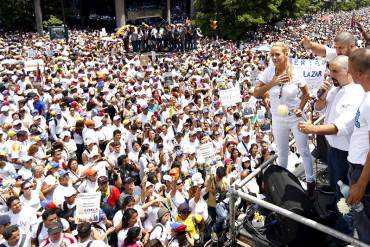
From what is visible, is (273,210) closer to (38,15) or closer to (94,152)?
(94,152)

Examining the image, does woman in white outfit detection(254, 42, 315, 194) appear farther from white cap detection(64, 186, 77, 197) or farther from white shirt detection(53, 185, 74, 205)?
white shirt detection(53, 185, 74, 205)

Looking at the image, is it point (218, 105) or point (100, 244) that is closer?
point (100, 244)

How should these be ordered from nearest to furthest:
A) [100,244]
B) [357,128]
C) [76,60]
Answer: [357,128] < [100,244] < [76,60]

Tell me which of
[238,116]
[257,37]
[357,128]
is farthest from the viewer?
[257,37]

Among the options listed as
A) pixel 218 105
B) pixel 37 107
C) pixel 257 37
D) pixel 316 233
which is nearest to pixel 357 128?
pixel 316 233

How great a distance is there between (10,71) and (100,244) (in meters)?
13.3

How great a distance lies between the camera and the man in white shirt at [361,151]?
2779 millimetres

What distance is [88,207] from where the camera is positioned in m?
5.65

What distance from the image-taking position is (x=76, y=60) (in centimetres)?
1822

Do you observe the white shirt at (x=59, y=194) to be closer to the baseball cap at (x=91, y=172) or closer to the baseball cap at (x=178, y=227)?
the baseball cap at (x=91, y=172)

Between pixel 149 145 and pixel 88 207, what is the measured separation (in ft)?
9.85

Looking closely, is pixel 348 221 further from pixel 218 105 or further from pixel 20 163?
pixel 218 105

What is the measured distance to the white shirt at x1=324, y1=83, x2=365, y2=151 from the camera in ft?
10.5

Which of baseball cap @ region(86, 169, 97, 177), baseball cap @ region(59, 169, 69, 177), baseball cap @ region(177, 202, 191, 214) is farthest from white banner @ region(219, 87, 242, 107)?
baseball cap @ region(59, 169, 69, 177)
